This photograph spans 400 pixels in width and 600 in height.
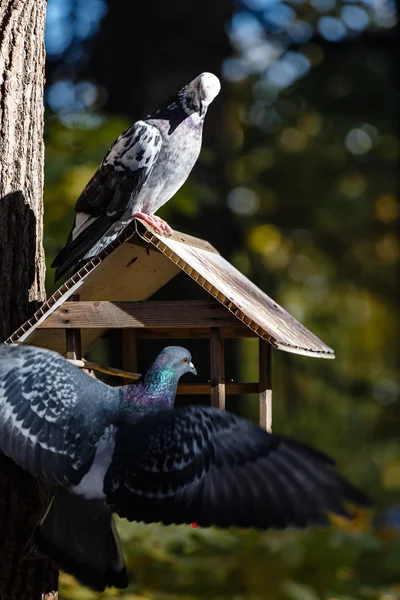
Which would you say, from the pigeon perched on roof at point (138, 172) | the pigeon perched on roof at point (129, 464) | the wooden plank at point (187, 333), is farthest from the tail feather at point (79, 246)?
the pigeon perched on roof at point (129, 464)

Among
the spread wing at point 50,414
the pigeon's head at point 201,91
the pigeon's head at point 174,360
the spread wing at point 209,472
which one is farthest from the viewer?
the pigeon's head at point 201,91

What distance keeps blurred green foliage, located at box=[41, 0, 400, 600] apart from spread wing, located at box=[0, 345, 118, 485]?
135 centimetres

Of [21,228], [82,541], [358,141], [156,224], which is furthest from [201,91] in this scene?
[358,141]

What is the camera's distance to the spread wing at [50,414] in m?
2.38

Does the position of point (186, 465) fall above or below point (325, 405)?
above

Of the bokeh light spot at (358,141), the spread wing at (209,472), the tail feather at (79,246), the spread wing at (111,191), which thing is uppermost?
the bokeh light spot at (358,141)

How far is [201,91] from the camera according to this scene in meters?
3.17

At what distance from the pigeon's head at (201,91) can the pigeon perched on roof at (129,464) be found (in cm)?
118

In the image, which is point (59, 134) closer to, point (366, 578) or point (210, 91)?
point (210, 91)

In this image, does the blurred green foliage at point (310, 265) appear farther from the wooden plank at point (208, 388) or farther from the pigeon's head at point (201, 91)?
the pigeon's head at point (201, 91)

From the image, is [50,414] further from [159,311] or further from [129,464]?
[159,311]

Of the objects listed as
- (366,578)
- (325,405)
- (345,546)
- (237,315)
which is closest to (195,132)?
(237,315)

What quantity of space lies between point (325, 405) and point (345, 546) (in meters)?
5.37

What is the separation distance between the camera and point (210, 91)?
314 centimetres
